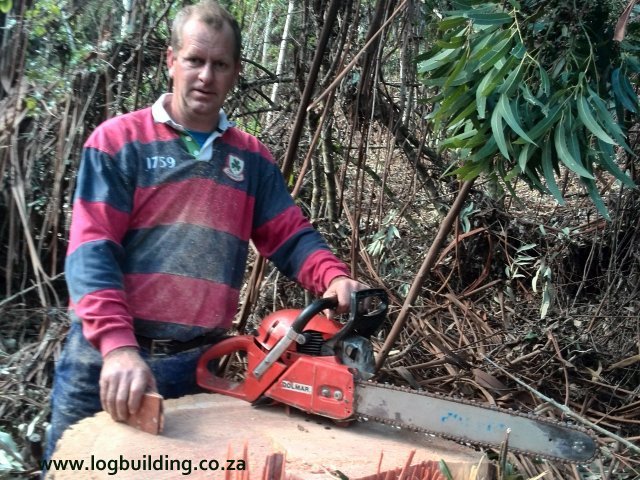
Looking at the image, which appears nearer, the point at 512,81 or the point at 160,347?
the point at 512,81

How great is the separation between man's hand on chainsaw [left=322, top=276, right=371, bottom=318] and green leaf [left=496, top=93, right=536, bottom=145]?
69 centimetres

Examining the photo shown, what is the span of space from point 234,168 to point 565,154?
110 centimetres

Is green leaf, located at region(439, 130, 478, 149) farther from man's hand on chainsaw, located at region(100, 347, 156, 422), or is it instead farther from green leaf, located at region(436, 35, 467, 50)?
man's hand on chainsaw, located at region(100, 347, 156, 422)

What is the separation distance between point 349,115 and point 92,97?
1.58 meters

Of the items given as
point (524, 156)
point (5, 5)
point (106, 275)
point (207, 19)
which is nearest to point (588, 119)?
point (524, 156)

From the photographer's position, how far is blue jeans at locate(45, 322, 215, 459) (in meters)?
2.12

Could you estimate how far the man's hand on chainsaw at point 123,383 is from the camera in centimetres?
169

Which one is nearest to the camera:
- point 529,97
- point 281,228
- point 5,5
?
point 529,97

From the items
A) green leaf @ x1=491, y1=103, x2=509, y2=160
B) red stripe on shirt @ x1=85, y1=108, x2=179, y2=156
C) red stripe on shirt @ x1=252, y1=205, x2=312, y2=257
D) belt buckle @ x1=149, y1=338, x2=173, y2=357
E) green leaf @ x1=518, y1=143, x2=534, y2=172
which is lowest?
belt buckle @ x1=149, y1=338, x2=173, y2=357

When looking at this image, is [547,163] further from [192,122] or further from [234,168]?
[192,122]

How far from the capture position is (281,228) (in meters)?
2.39

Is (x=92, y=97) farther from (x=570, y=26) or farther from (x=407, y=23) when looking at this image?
(x=570, y=26)

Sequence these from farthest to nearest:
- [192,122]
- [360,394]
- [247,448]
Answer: [192,122], [360,394], [247,448]

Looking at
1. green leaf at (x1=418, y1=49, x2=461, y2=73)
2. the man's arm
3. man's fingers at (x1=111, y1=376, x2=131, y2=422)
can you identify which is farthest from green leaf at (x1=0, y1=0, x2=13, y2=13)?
man's fingers at (x1=111, y1=376, x2=131, y2=422)
